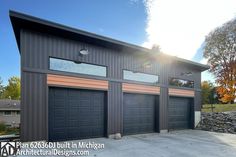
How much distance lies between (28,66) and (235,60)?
70.6 ft

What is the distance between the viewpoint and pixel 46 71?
287 inches

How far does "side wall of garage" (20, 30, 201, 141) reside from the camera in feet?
22.4

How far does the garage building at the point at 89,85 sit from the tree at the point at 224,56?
12.7 meters

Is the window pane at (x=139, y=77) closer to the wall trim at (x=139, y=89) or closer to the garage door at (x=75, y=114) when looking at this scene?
the wall trim at (x=139, y=89)

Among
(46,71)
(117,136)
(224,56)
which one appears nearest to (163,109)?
(117,136)

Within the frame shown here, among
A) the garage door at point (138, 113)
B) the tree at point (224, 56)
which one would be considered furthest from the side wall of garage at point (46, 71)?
the tree at point (224, 56)

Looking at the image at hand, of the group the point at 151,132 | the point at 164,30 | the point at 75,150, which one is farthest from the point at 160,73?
the point at 75,150

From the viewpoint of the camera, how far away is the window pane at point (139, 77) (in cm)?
973

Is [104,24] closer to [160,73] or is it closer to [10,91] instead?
[160,73]

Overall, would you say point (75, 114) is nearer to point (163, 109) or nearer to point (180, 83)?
point (163, 109)

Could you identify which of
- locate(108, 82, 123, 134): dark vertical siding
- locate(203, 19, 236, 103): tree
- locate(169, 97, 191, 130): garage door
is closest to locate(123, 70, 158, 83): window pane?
locate(108, 82, 123, 134): dark vertical siding

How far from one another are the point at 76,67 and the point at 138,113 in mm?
4057

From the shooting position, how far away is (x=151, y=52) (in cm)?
1034

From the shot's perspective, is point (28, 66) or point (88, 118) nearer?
point (28, 66)
